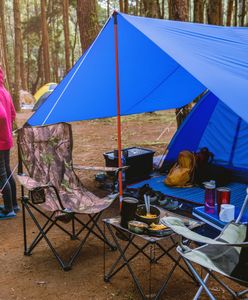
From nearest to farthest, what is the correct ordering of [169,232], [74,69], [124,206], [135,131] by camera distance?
[169,232], [124,206], [74,69], [135,131]

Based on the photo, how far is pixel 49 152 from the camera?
3.54 metres

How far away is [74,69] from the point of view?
341cm

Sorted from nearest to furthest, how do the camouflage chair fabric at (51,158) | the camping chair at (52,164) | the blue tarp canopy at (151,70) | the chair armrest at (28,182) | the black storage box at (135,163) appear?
the blue tarp canopy at (151,70) < the chair armrest at (28,182) < the camping chair at (52,164) < the camouflage chair fabric at (51,158) < the black storage box at (135,163)

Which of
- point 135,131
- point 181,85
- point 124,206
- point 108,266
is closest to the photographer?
point 124,206

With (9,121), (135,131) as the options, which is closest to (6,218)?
(9,121)

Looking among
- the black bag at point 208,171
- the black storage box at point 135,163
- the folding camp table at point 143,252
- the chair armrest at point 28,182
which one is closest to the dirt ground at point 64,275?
the folding camp table at point 143,252

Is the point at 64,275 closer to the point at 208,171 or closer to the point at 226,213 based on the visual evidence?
the point at 226,213

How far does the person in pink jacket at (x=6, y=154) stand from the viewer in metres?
3.54

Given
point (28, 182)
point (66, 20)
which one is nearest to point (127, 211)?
point (28, 182)

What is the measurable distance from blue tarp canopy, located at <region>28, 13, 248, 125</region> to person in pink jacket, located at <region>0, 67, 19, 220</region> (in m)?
0.26

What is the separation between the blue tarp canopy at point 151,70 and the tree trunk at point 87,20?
4.39 metres

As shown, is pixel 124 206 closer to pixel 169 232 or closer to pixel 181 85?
pixel 169 232

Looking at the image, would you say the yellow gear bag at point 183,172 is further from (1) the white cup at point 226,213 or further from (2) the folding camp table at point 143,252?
(1) the white cup at point 226,213

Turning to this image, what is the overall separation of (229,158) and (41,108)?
2314mm
